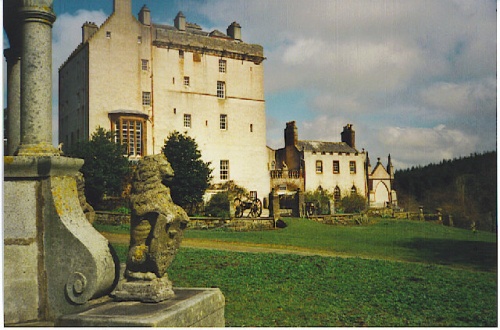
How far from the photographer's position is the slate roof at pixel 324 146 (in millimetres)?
42031

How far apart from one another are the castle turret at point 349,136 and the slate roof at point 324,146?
0.53 m

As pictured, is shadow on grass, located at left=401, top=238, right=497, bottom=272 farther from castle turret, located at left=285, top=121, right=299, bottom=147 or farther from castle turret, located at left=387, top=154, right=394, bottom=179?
castle turret, located at left=387, top=154, right=394, bottom=179

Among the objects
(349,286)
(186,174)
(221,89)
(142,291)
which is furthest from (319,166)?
(142,291)

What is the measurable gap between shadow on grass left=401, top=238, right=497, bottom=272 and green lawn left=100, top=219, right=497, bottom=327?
0.03m

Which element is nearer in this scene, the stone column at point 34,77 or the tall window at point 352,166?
the stone column at point 34,77

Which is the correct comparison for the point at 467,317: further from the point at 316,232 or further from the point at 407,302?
the point at 316,232

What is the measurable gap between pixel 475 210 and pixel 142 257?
2539 centimetres

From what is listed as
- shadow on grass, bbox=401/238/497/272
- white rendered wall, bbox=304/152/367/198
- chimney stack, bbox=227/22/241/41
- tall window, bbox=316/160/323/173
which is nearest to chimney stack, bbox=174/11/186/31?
chimney stack, bbox=227/22/241/41

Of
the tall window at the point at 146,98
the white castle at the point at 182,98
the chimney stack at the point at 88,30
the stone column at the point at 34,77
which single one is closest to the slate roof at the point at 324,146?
the white castle at the point at 182,98

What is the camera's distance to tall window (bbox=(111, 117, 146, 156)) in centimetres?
3288

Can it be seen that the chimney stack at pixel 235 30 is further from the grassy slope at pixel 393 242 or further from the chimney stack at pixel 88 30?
the grassy slope at pixel 393 242

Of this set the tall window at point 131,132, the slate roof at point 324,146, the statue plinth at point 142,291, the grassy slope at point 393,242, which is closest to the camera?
the statue plinth at point 142,291

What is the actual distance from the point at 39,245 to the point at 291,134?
121 ft

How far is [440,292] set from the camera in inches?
396
